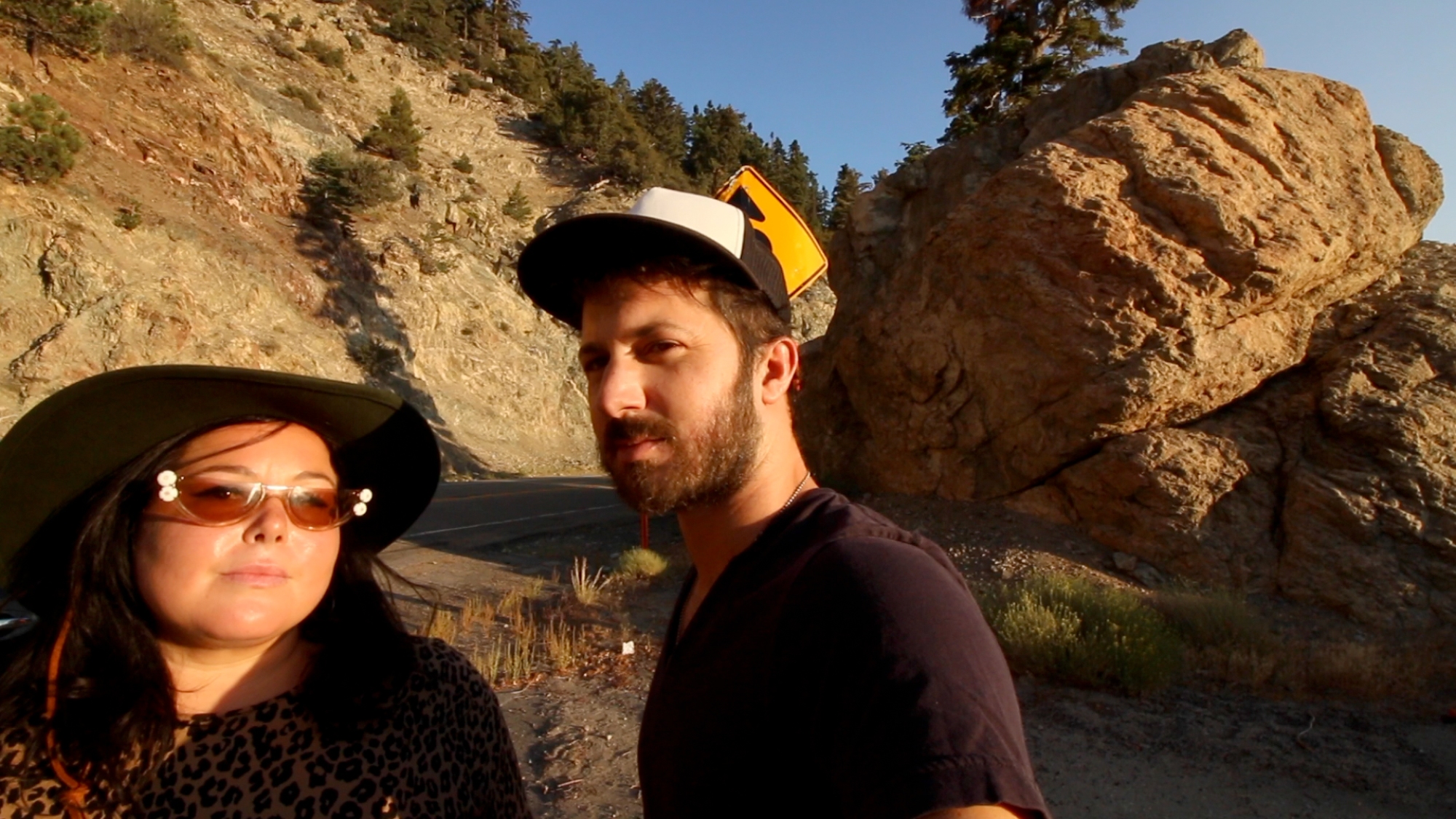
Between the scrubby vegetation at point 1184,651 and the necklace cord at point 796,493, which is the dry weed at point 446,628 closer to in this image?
the scrubby vegetation at point 1184,651

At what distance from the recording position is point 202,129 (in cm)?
2517

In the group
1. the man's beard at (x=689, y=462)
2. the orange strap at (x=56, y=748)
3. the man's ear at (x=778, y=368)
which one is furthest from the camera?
the man's ear at (x=778, y=368)

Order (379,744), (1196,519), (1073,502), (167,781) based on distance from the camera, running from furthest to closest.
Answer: (1073,502) → (1196,519) → (379,744) → (167,781)

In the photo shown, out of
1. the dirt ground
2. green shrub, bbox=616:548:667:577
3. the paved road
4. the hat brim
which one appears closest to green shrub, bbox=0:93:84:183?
the paved road

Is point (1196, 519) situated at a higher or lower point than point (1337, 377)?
lower

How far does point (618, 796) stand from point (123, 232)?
2242 cm

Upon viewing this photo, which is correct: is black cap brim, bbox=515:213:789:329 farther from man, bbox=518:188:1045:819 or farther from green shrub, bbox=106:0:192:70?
green shrub, bbox=106:0:192:70

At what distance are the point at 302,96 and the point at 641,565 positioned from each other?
32272 mm

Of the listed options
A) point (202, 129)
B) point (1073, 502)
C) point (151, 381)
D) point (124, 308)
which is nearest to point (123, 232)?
point (124, 308)

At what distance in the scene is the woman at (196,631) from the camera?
4.93ft

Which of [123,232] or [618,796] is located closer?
[618,796]

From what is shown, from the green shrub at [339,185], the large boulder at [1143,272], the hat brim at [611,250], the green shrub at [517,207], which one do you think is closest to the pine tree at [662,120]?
the green shrub at [517,207]

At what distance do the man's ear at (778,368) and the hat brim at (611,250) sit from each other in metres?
0.14

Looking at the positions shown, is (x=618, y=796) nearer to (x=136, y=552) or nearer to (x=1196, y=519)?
(x=136, y=552)
